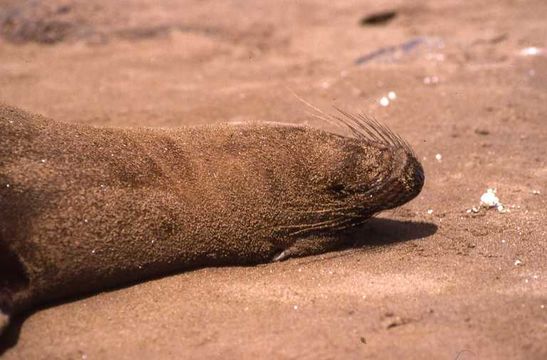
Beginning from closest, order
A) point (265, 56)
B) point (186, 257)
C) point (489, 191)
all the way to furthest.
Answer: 1. point (186, 257)
2. point (489, 191)
3. point (265, 56)

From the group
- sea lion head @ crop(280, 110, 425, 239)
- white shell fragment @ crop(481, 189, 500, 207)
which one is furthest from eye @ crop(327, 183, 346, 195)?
white shell fragment @ crop(481, 189, 500, 207)

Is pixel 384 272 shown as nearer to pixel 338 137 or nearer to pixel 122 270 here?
pixel 338 137

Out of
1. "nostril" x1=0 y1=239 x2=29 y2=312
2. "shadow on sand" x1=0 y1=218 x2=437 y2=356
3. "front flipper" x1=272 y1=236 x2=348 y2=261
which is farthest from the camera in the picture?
"shadow on sand" x1=0 y1=218 x2=437 y2=356

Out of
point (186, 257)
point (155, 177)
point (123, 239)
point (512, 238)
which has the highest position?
point (155, 177)

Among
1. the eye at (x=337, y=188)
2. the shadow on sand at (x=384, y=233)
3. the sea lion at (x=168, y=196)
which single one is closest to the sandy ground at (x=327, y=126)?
the shadow on sand at (x=384, y=233)

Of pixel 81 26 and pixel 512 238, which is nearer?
pixel 512 238

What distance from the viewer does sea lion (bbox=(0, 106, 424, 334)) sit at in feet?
8.93

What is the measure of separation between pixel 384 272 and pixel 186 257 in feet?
3.33

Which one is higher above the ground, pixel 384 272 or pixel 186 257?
pixel 186 257

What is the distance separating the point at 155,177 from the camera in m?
2.95

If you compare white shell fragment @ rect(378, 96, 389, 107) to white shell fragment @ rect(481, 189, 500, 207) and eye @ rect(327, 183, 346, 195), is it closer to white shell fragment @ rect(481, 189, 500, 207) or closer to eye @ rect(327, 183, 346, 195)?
white shell fragment @ rect(481, 189, 500, 207)

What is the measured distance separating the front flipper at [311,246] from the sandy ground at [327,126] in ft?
0.18

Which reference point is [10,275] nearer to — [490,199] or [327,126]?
[327,126]

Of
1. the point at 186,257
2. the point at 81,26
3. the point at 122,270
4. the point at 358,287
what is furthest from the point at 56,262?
the point at 81,26
